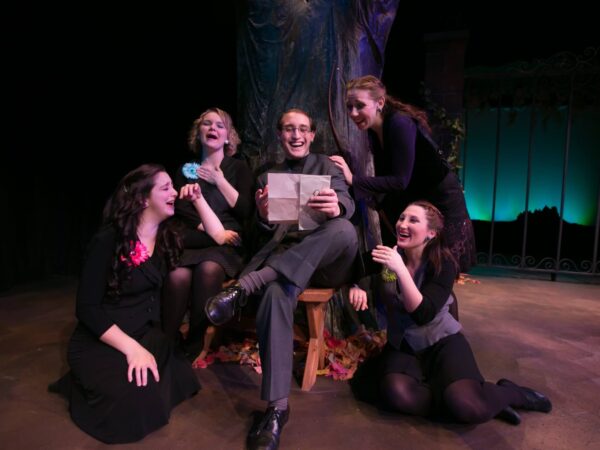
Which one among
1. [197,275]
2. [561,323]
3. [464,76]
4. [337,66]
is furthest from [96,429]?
[464,76]

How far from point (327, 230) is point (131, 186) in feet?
3.19

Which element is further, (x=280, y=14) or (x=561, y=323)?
(x=561, y=323)

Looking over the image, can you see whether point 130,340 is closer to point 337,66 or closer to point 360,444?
point 360,444

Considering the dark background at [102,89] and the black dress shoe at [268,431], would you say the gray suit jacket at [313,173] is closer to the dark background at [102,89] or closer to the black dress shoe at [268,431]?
the black dress shoe at [268,431]

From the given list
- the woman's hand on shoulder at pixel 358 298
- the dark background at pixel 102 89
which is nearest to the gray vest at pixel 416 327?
the woman's hand on shoulder at pixel 358 298

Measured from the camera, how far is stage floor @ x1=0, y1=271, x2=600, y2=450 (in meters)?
1.96

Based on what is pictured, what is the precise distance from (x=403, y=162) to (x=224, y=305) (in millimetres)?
1160

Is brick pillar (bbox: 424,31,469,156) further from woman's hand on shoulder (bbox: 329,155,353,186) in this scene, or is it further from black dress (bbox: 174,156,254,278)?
black dress (bbox: 174,156,254,278)

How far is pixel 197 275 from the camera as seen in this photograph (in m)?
2.54

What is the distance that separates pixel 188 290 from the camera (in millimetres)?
2559

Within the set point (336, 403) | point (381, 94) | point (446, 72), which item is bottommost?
point (336, 403)

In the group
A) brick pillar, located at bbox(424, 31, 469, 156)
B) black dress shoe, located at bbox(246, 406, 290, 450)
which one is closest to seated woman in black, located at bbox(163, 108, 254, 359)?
black dress shoe, located at bbox(246, 406, 290, 450)

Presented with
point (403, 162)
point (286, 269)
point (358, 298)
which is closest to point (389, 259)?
point (358, 298)

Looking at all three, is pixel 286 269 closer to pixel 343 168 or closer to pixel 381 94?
pixel 343 168
